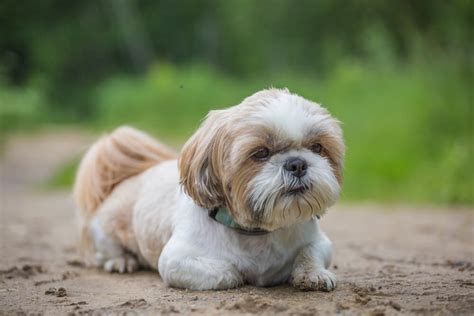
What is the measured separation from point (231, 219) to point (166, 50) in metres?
25.1

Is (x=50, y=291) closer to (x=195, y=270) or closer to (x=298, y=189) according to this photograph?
(x=195, y=270)

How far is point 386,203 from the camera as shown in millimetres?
10711

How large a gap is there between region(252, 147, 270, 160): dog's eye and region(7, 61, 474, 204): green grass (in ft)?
9.83

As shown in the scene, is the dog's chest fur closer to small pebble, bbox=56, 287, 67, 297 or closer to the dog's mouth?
the dog's mouth

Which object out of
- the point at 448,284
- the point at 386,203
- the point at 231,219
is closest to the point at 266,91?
the point at 231,219

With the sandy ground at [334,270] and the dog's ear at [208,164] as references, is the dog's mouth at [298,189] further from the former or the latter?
the sandy ground at [334,270]

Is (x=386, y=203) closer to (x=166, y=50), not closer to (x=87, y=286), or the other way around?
(x=87, y=286)

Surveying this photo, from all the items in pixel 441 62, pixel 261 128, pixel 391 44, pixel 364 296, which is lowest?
pixel 364 296

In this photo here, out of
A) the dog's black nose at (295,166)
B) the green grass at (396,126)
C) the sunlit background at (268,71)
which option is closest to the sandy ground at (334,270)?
the dog's black nose at (295,166)

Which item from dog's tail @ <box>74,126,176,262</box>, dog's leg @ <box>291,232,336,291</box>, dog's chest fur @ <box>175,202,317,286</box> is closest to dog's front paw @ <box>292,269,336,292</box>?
dog's leg @ <box>291,232,336,291</box>

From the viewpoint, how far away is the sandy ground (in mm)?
4297

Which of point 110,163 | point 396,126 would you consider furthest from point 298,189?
point 396,126

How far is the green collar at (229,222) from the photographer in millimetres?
4792

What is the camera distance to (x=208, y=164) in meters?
4.74
